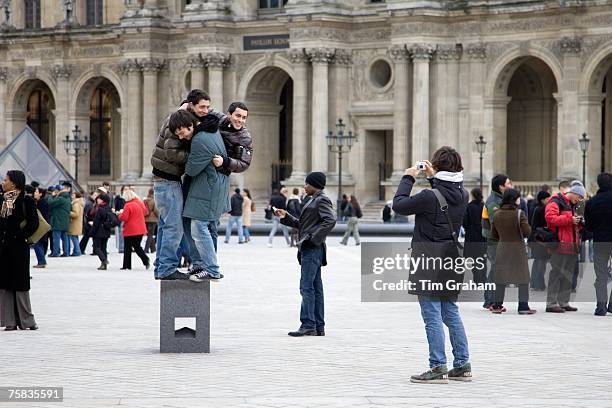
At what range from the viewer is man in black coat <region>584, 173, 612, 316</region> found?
69.0 feet

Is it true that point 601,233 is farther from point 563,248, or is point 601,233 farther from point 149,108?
point 149,108

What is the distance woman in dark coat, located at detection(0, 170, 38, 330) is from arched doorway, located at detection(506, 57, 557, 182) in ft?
119

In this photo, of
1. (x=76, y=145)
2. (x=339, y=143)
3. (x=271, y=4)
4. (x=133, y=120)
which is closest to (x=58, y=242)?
(x=339, y=143)

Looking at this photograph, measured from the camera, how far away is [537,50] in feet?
165

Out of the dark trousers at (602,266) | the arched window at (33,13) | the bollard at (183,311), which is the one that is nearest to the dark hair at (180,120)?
the bollard at (183,311)

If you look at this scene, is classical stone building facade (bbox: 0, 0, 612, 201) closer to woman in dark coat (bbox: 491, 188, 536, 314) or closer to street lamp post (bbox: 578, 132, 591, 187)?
Result: street lamp post (bbox: 578, 132, 591, 187)

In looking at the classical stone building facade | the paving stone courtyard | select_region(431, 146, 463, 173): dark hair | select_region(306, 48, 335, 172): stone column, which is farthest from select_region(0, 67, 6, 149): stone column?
select_region(431, 146, 463, 173): dark hair

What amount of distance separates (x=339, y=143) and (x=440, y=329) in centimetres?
3862

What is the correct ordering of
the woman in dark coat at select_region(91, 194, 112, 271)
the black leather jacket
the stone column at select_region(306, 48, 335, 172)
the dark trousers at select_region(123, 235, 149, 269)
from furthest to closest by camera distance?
1. the stone column at select_region(306, 48, 335, 172)
2. the woman in dark coat at select_region(91, 194, 112, 271)
3. the dark trousers at select_region(123, 235, 149, 269)
4. the black leather jacket

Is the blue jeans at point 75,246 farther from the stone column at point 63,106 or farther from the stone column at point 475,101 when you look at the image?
the stone column at point 63,106

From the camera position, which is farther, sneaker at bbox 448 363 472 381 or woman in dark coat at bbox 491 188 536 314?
woman in dark coat at bbox 491 188 536 314

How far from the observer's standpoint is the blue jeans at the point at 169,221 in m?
16.0

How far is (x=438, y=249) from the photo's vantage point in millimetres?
14289

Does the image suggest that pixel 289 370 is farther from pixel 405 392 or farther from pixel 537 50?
pixel 537 50
